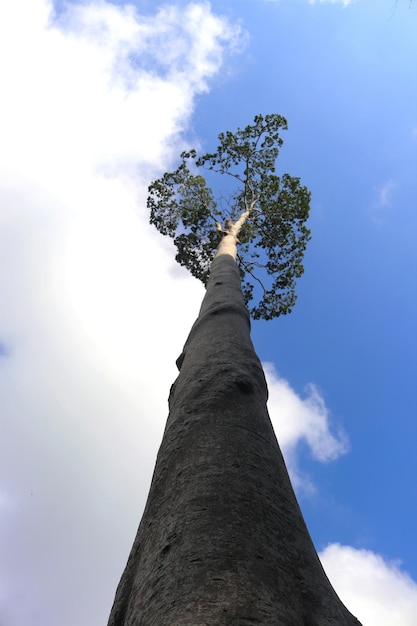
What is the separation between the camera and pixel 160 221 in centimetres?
1297

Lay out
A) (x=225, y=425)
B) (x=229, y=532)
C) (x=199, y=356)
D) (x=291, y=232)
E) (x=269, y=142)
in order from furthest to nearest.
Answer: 1. (x=269, y=142)
2. (x=291, y=232)
3. (x=199, y=356)
4. (x=225, y=425)
5. (x=229, y=532)

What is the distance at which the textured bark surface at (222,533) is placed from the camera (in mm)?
1464

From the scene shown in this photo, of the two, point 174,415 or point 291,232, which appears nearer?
point 174,415

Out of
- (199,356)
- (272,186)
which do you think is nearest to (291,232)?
(272,186)

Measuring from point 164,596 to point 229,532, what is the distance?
322mm

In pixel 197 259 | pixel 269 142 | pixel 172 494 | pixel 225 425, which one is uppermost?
pixel 269 142

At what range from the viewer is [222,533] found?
5.63 feet

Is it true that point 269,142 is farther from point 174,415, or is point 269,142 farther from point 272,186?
point 174,415

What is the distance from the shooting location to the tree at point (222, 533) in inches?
57.6

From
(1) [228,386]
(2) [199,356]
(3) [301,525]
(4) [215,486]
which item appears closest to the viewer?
(4) [215,486]

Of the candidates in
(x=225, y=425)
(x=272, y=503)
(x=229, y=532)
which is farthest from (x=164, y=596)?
(x=225, y=425)

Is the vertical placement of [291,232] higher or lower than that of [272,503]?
higher

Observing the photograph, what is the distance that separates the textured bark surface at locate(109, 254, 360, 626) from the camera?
4.80 feet

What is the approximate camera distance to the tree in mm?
1464
